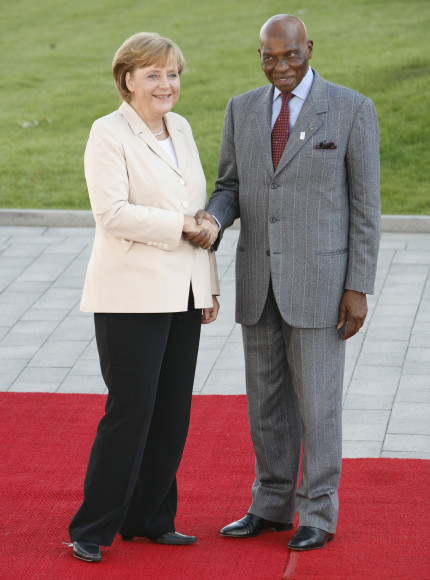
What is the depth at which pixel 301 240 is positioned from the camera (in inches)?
146

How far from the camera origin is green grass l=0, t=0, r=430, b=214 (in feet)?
37.3

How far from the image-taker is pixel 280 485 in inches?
159

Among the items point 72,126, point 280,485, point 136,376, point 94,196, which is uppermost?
point 94,196

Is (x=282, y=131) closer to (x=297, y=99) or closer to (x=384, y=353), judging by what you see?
(x=297, y=99)

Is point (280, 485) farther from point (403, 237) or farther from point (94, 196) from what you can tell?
point (403, 237)

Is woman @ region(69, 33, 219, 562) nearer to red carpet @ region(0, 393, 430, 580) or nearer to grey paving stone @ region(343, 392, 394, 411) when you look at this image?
red carpet @ region(0, 393, 430, 580)

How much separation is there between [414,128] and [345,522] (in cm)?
837

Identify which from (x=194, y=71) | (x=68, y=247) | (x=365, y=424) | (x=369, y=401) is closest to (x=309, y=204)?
(x=365, y=424)

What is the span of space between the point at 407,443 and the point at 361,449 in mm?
236

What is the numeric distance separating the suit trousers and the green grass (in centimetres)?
636

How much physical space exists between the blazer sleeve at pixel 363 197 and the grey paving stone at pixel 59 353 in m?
2.95

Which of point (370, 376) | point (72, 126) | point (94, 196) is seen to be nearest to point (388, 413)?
point (370, 376)

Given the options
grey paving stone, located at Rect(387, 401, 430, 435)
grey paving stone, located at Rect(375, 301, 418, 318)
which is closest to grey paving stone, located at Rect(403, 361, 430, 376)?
grey paving stone, located at Rect(387, 401, 430, 435)

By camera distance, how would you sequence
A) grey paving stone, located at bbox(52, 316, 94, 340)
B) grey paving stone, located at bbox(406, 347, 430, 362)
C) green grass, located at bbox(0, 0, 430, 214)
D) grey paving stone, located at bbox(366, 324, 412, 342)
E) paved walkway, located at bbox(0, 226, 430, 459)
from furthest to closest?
green grass, located at bbox(0, 0, 430, 214) → grey paving stone, located at bbox(52, 316, 94, 340) → grey paving stone, located at bbox(366, 324, 412, 342) → grey paving stone, located at bbox(406, 347, 430, 362) → paved walkway, located at bbox(0, 226, 430, 459)
